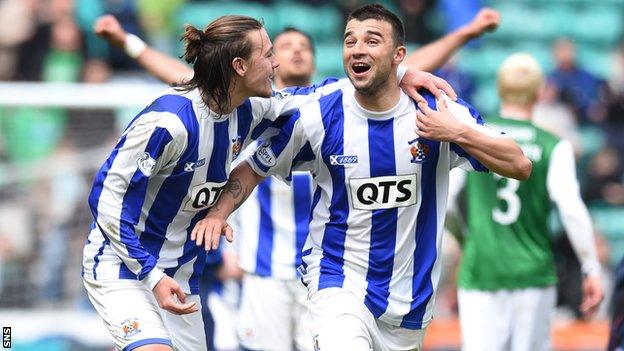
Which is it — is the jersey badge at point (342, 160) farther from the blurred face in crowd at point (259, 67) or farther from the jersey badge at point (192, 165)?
the jersey badge at point (192, 165)

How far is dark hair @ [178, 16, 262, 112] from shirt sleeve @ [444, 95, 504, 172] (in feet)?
3.29

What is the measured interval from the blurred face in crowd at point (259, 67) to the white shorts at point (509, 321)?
2.63 meters

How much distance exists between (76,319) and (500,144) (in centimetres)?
587

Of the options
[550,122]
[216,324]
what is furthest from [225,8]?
[216,324]

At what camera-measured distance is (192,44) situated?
5766 mm

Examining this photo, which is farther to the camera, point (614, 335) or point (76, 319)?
point (76, 319)

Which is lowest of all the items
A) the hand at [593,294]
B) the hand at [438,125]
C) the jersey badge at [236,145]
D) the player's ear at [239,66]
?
the hand at [593,294]

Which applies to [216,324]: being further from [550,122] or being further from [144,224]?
[550,122]

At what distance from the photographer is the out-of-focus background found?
1059 centimetres

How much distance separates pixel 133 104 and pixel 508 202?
4096mm

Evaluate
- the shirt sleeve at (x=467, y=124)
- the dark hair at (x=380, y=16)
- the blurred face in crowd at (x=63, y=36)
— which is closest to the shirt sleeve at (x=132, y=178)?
the dark hair at (x=380, y=16)

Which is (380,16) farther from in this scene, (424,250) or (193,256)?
(193,256)


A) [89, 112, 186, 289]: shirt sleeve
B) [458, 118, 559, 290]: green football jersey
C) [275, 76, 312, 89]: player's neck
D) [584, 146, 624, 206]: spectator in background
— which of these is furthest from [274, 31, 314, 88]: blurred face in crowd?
[584, 146, 624, 206]: spectator in background

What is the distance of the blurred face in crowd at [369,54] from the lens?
18.9 feet
